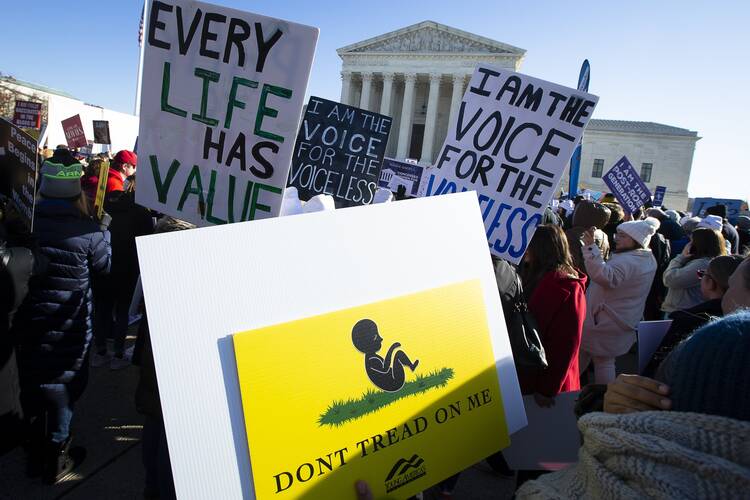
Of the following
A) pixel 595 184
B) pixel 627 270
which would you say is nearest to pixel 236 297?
pixel 627 270

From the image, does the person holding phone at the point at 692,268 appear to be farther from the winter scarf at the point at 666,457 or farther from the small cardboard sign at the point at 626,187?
the winter scarf at the point at 666,457

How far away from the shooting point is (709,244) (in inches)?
161

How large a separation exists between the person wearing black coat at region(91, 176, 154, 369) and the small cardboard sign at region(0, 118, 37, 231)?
190cm

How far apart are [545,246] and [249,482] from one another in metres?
2.38

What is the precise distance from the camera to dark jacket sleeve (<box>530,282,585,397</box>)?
2.64 meters

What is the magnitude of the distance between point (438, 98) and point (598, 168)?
2086cm

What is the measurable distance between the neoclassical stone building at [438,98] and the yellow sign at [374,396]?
44684 mm

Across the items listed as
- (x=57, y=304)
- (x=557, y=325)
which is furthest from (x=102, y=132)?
(x=557, y=325)

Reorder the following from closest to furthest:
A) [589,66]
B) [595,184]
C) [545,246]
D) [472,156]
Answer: [545,246] < [472,156] < [589,66] < [595,184]

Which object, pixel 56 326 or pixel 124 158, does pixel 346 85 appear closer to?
pixel 124 158

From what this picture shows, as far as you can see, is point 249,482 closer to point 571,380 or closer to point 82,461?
point 571,380

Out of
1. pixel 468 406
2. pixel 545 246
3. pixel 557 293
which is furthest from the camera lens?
pixel 545 246

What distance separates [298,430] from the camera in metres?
1.10

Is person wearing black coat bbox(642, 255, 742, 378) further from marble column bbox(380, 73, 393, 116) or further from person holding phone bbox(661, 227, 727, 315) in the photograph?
marble column bbox(380, 73, 393, 116)
